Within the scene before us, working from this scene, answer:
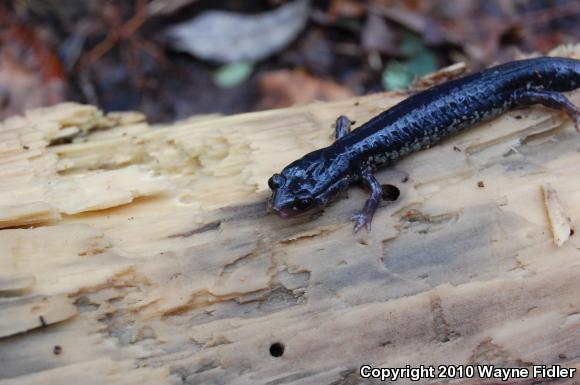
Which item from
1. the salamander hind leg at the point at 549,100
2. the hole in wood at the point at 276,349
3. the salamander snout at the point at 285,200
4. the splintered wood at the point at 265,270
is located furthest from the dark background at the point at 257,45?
the hole in wood at the point at 276,349

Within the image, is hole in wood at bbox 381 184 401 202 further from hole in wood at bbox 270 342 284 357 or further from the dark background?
the dark background

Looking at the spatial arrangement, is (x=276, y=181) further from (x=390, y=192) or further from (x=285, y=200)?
(x=390, y=192)

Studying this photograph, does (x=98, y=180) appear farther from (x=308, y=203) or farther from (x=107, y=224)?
(x=308, y=203)

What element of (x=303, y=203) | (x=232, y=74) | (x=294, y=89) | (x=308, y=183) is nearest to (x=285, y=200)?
(x=303, y=203)

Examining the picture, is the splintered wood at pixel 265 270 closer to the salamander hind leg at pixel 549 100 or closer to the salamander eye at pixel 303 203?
the salamander eye at pixel 303 203

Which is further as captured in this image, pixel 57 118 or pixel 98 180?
pixel 57 118

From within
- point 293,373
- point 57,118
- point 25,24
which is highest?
point 25,24

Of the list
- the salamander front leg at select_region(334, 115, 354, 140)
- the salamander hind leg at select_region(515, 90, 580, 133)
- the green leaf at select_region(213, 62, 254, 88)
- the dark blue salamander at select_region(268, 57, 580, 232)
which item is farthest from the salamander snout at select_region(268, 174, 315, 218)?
the green leaf at select_region(213, 62, 254, 88)

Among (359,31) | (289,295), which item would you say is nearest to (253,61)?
(359,31)
